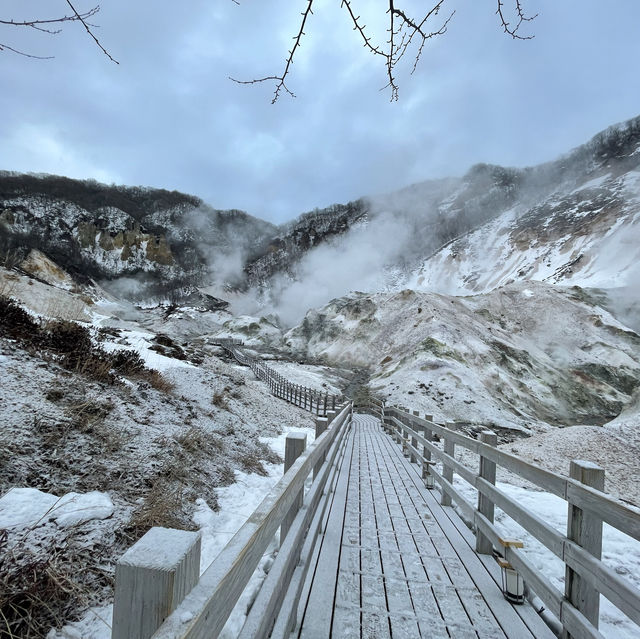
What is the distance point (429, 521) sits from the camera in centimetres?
435

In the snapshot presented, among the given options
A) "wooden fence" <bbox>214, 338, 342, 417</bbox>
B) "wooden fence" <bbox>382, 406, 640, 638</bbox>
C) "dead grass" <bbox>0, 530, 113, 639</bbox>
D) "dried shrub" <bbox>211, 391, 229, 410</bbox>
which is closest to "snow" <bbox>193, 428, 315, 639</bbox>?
"dead grass" <bbox>0, 530, 113, 639</bbox>

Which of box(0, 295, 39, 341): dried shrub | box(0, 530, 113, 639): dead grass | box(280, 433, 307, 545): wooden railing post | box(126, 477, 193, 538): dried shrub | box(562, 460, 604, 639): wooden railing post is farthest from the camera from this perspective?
box(0, 295, 39, 341): dried shrub

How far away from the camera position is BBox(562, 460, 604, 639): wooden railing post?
194 cm

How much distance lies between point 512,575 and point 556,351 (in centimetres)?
3979

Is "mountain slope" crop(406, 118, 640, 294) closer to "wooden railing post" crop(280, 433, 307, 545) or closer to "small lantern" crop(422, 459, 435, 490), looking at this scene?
"small lantern" crop(422, 459, 435, 490)

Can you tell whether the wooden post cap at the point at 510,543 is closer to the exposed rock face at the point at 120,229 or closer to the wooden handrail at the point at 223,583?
the wooden handrail at the point at 223,583

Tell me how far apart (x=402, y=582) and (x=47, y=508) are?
3085 millimetres

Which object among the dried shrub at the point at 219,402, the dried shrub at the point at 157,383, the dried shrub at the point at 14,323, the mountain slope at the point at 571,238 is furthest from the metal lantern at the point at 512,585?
the mountain slope at the point at 571,238

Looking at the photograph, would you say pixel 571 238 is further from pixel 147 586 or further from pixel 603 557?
pixel 147 586

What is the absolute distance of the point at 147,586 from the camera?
2.51 ft

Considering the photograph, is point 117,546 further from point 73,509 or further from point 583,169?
point 583,169

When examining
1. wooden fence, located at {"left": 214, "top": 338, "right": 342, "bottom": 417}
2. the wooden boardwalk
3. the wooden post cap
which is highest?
the wooden post cap

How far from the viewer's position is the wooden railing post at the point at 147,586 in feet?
2.46

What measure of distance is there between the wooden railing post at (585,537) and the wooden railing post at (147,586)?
2.06m
